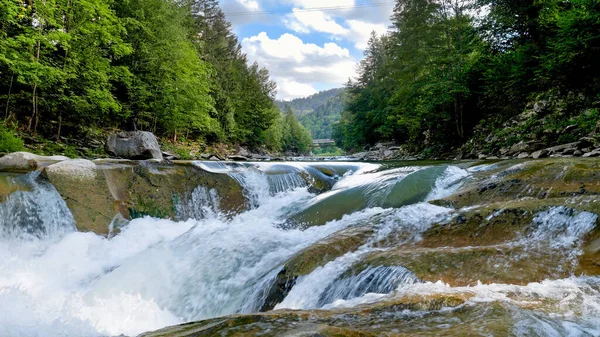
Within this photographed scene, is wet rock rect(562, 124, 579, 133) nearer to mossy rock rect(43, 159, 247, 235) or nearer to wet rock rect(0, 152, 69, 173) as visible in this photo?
mossy rock rect(43, 159, 247, 235)

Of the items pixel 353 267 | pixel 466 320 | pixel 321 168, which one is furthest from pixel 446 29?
pixel 466 320

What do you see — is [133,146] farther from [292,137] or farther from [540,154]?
[292,137]

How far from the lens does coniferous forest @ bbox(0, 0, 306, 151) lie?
444 inches

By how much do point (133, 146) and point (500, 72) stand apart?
16.1m

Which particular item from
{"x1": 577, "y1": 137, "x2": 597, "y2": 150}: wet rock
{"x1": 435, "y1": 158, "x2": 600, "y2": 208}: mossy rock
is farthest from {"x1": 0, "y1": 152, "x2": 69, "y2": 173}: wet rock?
{"x1": 577, "y1": 137, "x2": 597, "y2": 150}: wet rock

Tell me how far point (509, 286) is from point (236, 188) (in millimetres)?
7228

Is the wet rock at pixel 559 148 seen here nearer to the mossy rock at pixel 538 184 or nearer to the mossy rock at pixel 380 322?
the mossy rock at pixel 538 184

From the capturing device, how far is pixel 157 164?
8.50 metres

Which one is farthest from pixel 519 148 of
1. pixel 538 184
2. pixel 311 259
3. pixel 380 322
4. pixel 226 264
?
pixel 380 322

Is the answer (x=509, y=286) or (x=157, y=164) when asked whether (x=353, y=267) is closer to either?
(x=509, y=286)

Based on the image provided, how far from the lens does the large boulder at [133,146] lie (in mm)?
12477

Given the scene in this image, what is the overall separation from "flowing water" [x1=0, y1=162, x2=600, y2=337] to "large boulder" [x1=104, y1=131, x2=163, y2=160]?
5.24 m

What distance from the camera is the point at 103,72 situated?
1348 centimetres

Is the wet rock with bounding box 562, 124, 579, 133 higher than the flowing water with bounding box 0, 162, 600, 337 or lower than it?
higher
